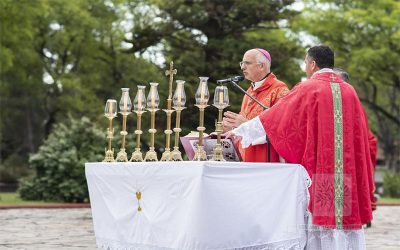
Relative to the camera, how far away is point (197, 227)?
5559 mm

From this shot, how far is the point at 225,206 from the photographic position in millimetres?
5656

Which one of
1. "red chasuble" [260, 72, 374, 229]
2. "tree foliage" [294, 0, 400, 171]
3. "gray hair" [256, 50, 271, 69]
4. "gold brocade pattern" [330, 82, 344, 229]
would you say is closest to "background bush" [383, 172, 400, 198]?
"tree foliage" [294, 0, 400, 171]

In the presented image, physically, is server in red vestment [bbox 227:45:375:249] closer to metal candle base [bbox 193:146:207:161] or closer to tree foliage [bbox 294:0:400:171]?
metal candle base [bbox 193:146:207:161]

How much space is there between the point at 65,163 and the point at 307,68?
15099 mm

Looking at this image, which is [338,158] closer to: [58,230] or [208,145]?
[208,145]

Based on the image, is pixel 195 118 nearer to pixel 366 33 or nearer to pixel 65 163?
pixel 65 163

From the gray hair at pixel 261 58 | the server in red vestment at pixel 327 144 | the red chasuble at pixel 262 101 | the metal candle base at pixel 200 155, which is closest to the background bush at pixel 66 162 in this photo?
the red chasuble at pixel 262 101

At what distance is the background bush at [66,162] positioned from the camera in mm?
20672

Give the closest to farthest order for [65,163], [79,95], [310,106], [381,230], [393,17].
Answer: [310,106]
[381,230]
[65,163]
[393,17]
[79,95]

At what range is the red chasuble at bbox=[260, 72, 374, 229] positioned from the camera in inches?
230

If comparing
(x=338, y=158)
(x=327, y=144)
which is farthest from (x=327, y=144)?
(x=338, y=158)

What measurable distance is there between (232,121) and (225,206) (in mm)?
867

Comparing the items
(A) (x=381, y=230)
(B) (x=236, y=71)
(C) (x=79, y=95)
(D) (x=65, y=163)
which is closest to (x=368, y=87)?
(C) (x=79, y=95)

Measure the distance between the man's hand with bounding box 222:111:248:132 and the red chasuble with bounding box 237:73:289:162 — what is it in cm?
29
